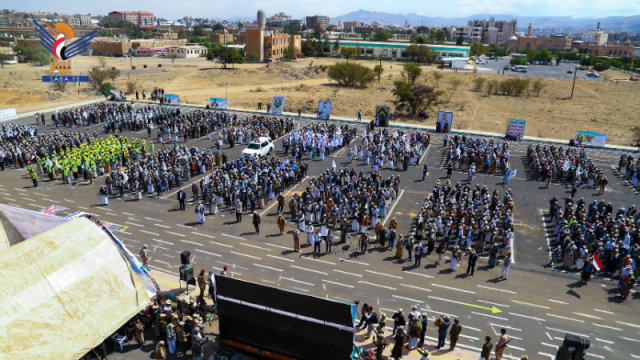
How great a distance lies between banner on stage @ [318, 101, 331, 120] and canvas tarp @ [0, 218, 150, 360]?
38.2 m

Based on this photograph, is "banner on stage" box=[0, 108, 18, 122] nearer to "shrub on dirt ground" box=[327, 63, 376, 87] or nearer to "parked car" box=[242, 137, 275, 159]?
"parked car" box=[242, 137, 275, 159]

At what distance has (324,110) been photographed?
1998 inches

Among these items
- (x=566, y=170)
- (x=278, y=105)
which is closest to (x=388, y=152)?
(x=566, y=170)

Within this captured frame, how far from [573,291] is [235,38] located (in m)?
195

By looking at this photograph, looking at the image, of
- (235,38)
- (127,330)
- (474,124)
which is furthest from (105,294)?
(235,38)

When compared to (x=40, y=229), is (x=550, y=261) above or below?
below

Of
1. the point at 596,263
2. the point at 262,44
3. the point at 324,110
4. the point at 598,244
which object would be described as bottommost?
→ the point at 596,263

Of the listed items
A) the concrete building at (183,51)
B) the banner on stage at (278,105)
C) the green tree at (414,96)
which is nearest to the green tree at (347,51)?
the concrete building at (183,51)

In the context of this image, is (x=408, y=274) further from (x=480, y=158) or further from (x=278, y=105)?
(x=278, y=105)

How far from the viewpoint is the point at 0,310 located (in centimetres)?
1132

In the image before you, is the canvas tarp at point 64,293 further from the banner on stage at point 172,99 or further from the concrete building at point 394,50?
the concrete building at point 394,50

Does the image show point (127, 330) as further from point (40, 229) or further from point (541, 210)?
point (541, 210)

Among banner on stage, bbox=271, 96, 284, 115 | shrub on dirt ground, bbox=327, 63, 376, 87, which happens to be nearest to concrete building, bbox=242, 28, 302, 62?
shrub on dirt ground, bbox=327, 63, 376, 87

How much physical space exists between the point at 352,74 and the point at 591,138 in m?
42.8
